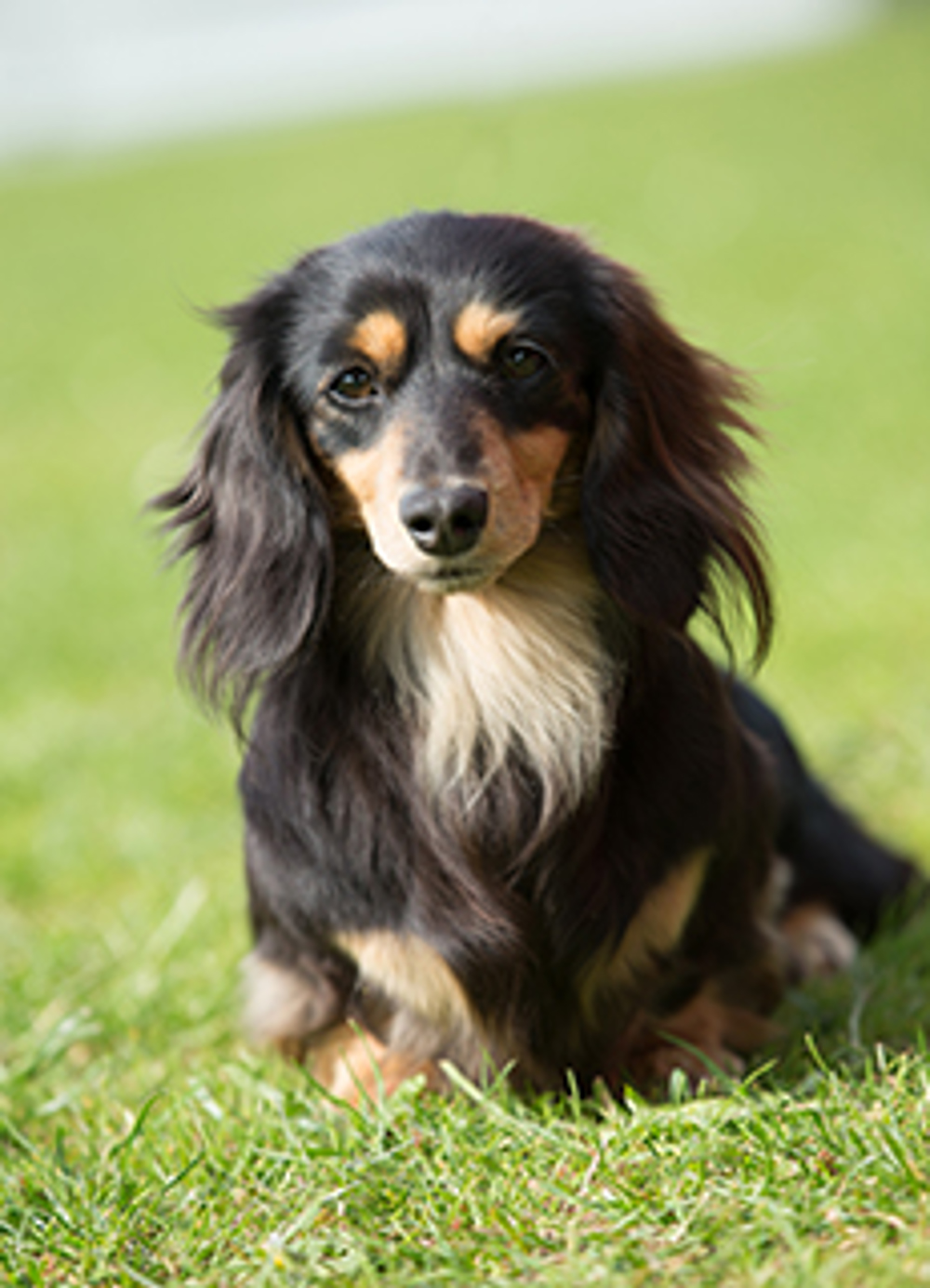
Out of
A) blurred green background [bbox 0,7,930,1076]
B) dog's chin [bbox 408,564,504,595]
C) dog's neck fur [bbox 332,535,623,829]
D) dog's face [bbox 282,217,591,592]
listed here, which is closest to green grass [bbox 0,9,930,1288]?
blurred green background [bbox 0,7,930,1076]

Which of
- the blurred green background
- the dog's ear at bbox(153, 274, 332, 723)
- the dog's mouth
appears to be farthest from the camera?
the blurred green background

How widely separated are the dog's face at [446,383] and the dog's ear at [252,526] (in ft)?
0.21

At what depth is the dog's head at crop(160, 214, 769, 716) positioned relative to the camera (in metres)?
2.78

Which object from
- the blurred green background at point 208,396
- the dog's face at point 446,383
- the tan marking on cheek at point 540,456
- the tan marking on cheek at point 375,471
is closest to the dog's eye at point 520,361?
the dog's face at point 446,383

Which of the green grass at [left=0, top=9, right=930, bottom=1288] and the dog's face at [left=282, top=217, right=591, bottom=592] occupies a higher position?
the dog's face at [left=282, top=217, right=591, bottom=592]

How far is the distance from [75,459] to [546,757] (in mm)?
8594

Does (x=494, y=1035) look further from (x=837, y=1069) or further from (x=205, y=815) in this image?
(x=205, y=815)

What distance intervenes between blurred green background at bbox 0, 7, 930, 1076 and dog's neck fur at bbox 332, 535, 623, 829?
21.2 inches

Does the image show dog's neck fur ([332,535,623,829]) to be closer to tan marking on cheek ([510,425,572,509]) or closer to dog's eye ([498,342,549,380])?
tan marking on cheek ([510,425,572,509])

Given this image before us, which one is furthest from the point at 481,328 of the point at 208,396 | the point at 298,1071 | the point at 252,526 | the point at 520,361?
the point at 298,1071

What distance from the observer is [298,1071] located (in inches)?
126

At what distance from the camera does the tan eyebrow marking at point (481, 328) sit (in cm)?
280

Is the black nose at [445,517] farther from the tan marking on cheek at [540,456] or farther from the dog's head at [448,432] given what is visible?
the tan marking on cheek at [540,456]

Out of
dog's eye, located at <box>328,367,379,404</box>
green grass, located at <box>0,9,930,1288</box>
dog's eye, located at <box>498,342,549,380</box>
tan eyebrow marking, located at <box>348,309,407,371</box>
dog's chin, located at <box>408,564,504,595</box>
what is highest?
tan eyebrow marking, located at <box>348,309,407,371</box>
